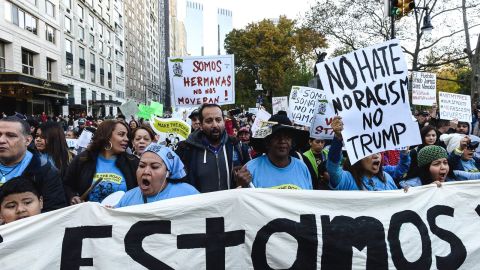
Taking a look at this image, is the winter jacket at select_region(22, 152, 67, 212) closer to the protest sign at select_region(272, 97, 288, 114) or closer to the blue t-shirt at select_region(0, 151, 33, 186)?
the blue t-shirt at select_region(0, 151, 33, 186)

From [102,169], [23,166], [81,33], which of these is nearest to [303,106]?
[102,169]

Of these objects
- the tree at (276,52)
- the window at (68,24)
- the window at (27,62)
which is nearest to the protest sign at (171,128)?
the window at (27,62)

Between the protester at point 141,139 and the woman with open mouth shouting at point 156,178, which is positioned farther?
the protester at point 141,139

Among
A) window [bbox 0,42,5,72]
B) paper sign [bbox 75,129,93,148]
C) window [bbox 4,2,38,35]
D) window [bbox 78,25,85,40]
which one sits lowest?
paper sign [bbox 75,129,93,148]

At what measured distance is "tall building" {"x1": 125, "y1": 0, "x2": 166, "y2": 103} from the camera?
82025 mm

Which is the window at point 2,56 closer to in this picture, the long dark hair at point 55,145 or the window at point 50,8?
the window at point 50,8

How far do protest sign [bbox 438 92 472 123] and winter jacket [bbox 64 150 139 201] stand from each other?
21.5 ft

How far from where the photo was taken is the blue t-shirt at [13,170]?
309 cm

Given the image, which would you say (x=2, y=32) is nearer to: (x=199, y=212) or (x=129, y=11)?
(x=199, y=212)

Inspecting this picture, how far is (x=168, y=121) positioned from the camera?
23.7 ft

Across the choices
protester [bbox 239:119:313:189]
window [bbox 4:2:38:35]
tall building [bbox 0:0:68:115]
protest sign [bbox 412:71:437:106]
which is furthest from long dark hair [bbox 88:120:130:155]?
window [bbox 4:2:38:35]

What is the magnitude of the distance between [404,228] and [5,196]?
2728 mm

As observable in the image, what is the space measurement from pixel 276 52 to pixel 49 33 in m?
21.1

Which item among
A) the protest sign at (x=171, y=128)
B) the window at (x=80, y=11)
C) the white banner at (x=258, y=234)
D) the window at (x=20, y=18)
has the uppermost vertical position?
the window at (x=80, y=11)
